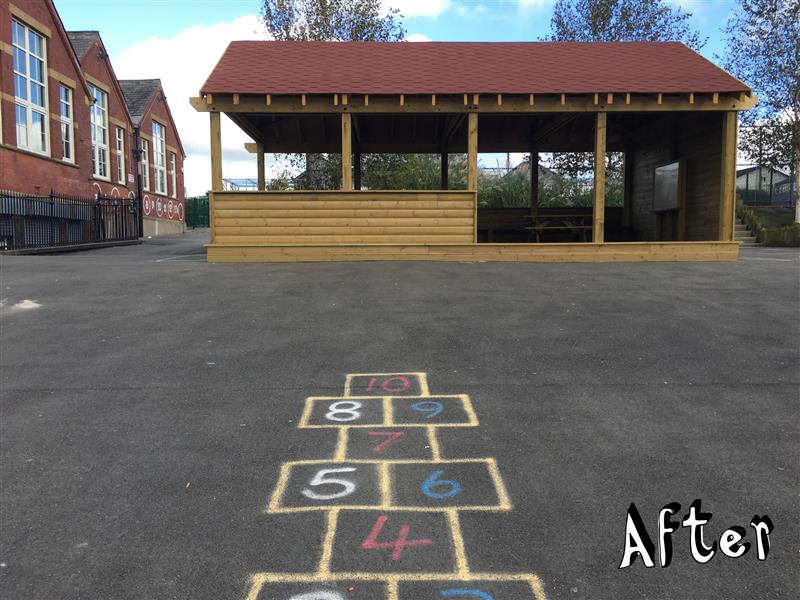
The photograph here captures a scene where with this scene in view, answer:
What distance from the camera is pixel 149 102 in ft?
117

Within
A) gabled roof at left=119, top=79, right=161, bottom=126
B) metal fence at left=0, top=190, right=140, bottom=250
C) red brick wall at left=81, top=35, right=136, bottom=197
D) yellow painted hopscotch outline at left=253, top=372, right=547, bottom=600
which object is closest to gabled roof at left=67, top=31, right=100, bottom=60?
red brick wall at left=81, top=35, right=136, bottom=197

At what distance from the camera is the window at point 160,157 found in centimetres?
3700

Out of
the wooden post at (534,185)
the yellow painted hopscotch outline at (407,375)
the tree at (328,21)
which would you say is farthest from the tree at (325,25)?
the yellow painted hopscotch outline at (407,375)

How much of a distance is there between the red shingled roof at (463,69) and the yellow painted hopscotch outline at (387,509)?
10697mm

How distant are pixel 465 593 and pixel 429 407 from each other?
213 cm

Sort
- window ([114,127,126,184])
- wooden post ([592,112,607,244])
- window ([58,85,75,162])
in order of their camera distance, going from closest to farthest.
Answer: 1. wooden post ([592,112,607,244])
2. window ([58,85,75,162])
3. window ([114,127,126,184])

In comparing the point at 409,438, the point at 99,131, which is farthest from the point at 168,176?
the point at 409,438

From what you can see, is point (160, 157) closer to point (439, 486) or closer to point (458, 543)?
point (439, 486)

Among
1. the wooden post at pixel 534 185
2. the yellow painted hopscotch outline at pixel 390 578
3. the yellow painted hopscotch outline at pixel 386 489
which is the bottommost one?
the yellow painted hopscotch outline at pixel 390 578

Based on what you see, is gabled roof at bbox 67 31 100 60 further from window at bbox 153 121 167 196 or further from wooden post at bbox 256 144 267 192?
wooden post at bbox 256 144 267 192

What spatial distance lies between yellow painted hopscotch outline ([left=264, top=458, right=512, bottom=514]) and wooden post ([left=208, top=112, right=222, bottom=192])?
1105 cm

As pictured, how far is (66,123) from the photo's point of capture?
80.4 feet

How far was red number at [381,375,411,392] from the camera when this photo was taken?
4.98m

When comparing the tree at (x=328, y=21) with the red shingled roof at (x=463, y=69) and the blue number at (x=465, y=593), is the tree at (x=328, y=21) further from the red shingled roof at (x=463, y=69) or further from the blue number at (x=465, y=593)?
the blue number at (x=465, y=593)
